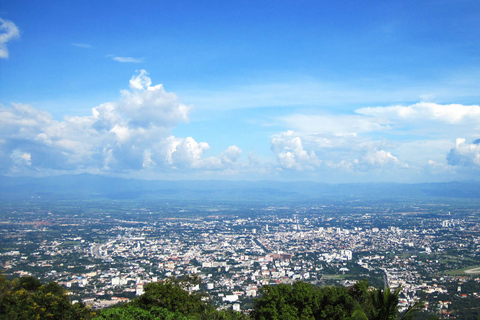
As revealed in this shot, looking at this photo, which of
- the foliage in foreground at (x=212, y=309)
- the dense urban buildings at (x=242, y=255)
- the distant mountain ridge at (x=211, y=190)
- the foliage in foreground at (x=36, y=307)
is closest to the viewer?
the foliage in foreground at (x=212, y=309)

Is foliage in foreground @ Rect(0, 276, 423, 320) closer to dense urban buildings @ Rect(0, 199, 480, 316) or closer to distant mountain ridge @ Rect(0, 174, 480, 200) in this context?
dense urban buildings @ Rect(0, 199, 480, 316)

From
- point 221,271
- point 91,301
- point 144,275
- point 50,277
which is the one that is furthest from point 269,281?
point 50,277

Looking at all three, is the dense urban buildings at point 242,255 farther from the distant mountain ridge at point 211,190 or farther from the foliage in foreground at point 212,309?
the distant mountain ridge at point 211,190

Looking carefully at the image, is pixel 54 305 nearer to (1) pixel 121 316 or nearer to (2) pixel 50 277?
(1) pixel 121 316

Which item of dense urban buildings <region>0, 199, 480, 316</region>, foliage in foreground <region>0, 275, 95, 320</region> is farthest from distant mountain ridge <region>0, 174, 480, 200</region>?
foliage in foreground <region>0, 275, 95, 320</region>

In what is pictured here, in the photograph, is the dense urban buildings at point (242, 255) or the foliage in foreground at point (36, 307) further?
the dense urban buildings at point (242, 255)

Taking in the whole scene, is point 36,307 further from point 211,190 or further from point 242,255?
point 211,190

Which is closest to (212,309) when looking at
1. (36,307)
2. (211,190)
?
(36,307)

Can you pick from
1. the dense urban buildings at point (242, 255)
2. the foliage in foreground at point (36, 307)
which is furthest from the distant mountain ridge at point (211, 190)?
the foliage in foreground at point (36, 307)

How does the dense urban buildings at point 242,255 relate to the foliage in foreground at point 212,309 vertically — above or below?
below
